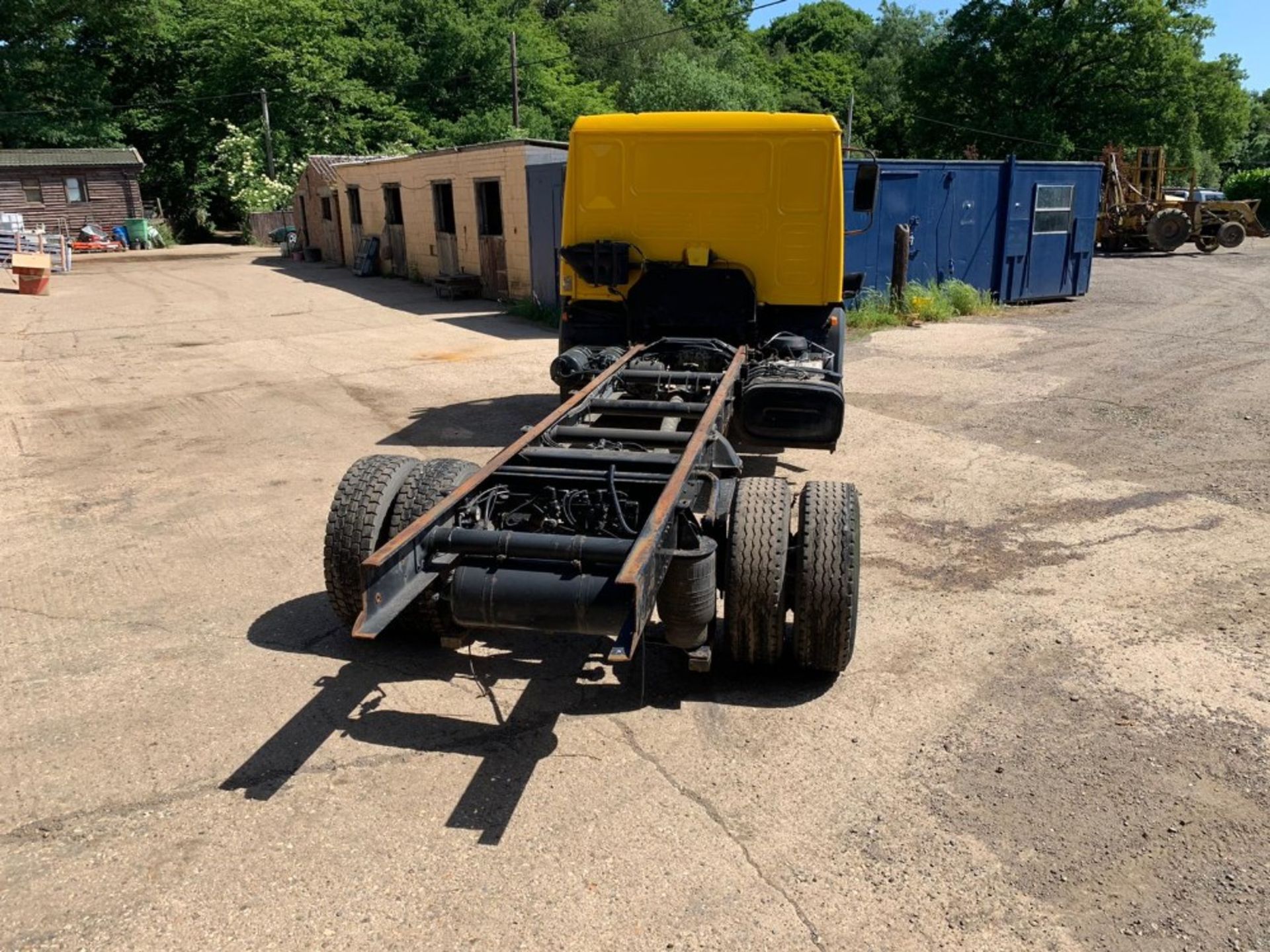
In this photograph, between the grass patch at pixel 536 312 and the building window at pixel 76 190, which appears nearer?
the grass patch at pixel 536 312

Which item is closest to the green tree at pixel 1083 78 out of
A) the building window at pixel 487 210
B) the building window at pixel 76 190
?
the building window at pixel 487 210

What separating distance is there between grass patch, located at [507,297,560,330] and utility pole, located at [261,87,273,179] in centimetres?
2622

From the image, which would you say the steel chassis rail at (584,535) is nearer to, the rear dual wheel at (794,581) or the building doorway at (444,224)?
the rear dual wheel at (794,581)

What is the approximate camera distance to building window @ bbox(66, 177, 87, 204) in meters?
38.4

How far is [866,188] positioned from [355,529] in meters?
5.09

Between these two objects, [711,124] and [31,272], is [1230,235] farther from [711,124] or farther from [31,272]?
[31,272]

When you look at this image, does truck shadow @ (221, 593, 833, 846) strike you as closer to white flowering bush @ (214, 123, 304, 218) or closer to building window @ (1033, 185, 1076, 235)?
building window @ (1033, 185, 1076, 235)

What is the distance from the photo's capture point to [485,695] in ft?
13.4

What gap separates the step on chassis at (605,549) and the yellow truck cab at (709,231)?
2.70 m

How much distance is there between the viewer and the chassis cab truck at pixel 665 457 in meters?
3.56

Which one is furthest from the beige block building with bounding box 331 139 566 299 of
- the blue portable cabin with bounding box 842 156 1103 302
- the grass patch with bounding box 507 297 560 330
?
the blue portable cabin with bounding box 842 156 1103 302

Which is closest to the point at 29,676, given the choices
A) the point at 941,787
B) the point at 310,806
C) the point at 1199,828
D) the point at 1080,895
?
the point at 310,806

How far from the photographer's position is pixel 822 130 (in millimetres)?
7195

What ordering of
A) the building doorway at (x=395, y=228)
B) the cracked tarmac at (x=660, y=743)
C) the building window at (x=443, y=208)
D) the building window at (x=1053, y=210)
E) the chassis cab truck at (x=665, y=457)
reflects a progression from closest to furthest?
the cracked tarmac at (x=660, y=743) < the chassis cab truck at (x=665, y=457) < the building window at (x=1053, y=210) < the building window at (x=443, y=208) < the building doorway at (x=395, y=228)
